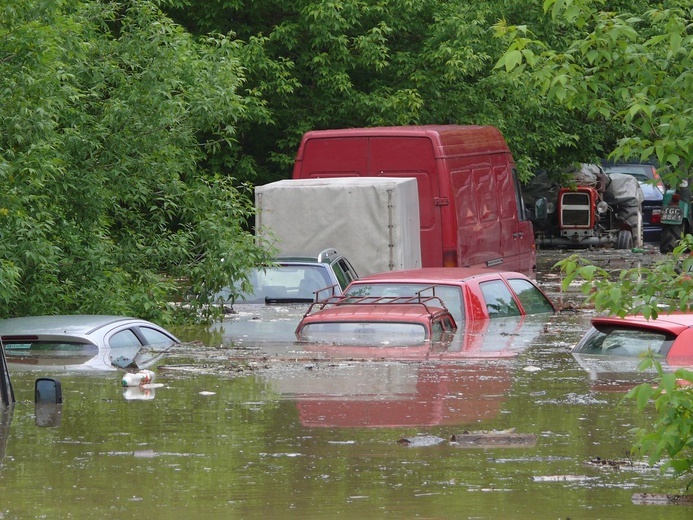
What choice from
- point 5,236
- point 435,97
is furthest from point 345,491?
point 435,97

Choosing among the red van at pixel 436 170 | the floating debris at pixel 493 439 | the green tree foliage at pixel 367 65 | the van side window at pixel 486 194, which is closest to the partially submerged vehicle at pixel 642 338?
the floating debris at pixel 493 439

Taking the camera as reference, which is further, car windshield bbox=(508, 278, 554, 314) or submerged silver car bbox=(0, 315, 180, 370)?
car windshield bbox=(508, 278, 554, 314)

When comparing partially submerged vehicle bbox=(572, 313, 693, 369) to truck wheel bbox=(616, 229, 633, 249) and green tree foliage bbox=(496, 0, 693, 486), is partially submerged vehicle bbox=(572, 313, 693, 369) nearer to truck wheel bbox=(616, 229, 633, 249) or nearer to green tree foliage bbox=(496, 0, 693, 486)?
green tree foliage bbox=(496, 0, 693, 486)

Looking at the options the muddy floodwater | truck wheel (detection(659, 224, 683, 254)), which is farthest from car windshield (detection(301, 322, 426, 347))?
truck wheel (detection(659, 224, 683, 254))

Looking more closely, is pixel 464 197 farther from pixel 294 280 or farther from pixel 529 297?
pixel 529 297

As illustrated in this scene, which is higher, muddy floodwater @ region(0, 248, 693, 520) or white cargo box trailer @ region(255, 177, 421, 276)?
white cargo box trailer @ region(255, 177, 421, 276)

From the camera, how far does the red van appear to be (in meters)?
20.2

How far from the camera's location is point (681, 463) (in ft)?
22.5

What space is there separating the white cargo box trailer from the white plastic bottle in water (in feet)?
22.7

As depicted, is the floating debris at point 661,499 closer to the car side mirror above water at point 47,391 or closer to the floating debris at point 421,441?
the floating debris at point 421,441

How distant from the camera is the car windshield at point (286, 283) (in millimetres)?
18062

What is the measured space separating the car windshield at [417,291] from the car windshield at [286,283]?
91.2 inches

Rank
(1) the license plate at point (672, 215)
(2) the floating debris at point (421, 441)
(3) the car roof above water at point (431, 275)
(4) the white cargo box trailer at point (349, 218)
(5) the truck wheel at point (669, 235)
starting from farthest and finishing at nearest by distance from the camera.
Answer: (5) the truck wheel at point (669, 235) < (1) the license plate at point (672, 215) < (4) the white cargo box trailer at point (349, 218) < (3) the car roof above water at point (431, 275) < (2) the floating debris at point (421, 441)

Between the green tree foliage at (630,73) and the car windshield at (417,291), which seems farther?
the car windshield at (417,291)
